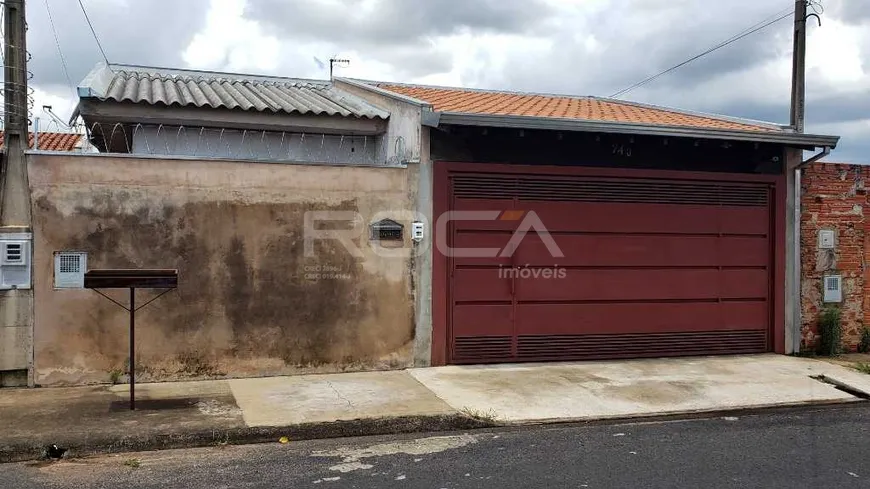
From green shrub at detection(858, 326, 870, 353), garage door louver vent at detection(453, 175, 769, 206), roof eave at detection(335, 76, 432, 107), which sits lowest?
green shrub at detection(858, 326, 870, 353)

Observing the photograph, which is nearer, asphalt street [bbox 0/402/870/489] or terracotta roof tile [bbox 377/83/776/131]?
asphalt street [bbox 0/402/870/489]

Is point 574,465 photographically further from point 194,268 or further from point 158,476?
point 194,268

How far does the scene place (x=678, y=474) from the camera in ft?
16.8

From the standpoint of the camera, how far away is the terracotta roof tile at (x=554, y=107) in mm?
9758

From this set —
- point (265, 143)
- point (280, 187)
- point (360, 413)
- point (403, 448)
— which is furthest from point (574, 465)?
point (265, 143)

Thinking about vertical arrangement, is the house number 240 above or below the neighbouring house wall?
above

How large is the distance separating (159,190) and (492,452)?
491 centimetres

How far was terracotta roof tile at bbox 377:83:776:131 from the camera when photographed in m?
9.76

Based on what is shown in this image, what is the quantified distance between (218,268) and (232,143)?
2.22m

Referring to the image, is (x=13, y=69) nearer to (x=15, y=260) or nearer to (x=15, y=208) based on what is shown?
(x=15, y=208)

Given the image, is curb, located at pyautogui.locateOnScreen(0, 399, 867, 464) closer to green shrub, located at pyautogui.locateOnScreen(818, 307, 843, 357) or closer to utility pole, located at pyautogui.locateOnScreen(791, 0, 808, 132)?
green shrub, located at pyautogui.locateOnScreen(818, 307, 843, 357)

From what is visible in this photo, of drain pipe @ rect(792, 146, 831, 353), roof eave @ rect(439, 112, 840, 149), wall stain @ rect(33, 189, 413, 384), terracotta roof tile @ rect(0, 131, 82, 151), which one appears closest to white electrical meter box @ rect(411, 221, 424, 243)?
wall stain @ rect(33, 189, 413, 384)

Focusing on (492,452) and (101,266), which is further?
(101,266)

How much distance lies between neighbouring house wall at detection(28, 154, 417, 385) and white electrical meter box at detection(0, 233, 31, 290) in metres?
0.10
